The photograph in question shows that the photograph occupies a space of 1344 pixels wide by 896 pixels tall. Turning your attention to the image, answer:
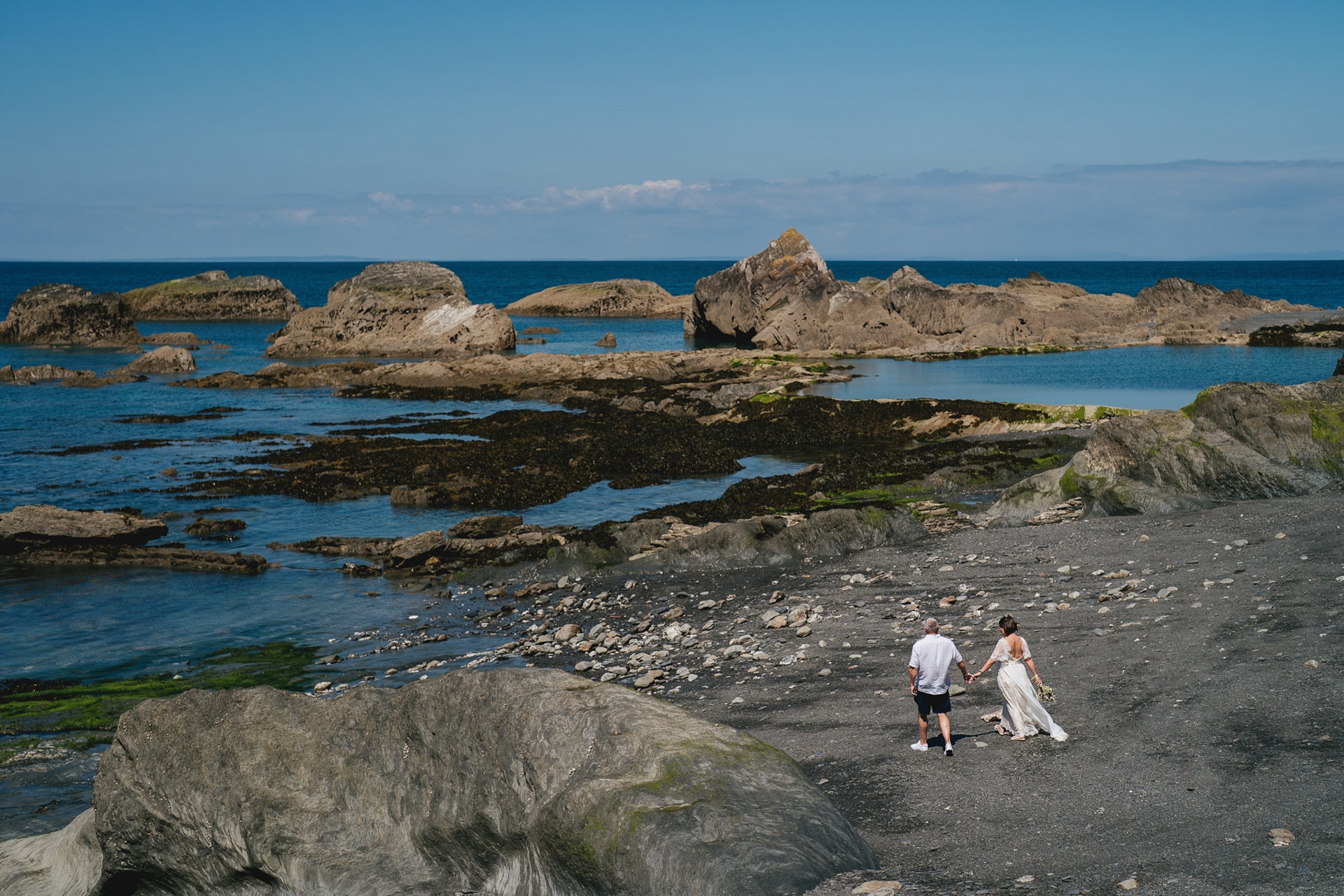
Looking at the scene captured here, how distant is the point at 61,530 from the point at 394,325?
5576cm

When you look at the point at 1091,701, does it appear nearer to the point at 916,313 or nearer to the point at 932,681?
the point at 932,681

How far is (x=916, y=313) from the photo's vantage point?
79562mm

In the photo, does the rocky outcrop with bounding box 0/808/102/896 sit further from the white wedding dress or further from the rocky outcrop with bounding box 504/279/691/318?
the rocky outcrop with bounding box 504/279/691/318

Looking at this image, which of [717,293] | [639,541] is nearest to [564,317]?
[717,293]

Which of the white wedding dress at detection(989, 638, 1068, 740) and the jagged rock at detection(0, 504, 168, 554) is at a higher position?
the white wedding dress at detection(989, 638, 1068, 740)

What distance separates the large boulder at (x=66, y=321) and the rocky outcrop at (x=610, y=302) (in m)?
52.7

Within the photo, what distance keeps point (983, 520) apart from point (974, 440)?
11.0m

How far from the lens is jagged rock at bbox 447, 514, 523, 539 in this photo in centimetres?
2525

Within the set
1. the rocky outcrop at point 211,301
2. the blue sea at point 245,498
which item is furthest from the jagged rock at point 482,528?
the rocky outcrop at point 211,301

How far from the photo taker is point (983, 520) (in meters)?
23.6

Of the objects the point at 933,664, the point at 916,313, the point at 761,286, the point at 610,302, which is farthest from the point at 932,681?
the point at 610,302

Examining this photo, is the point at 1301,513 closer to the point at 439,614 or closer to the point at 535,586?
the point at 535,586

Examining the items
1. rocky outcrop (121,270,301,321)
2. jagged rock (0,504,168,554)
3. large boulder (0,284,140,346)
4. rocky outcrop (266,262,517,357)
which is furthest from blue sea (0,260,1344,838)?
rocky outcrop (121,270,301,321)

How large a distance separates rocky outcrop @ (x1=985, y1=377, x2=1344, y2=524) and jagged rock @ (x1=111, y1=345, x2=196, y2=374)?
6429 cm
